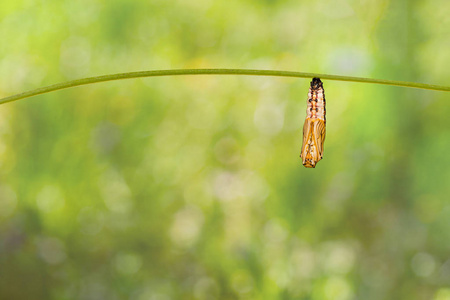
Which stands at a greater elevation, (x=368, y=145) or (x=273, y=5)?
(x=273, y=5)

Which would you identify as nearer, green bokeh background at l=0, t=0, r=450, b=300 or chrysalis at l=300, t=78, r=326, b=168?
chrysalis at l=300, t=78, r=326, b=168

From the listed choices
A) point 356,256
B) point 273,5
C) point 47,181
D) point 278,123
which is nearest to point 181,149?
point 278,123

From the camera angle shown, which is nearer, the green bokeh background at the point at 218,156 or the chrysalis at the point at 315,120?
the chrysalis at the point at 315,120

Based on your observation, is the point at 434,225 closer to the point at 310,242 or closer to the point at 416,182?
the point at 416,182

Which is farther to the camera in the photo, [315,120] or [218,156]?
[218,156]

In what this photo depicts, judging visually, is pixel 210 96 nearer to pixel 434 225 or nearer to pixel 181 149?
pixel 181 149

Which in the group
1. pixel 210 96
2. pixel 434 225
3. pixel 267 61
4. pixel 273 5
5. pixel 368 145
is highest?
pixel 273 5
